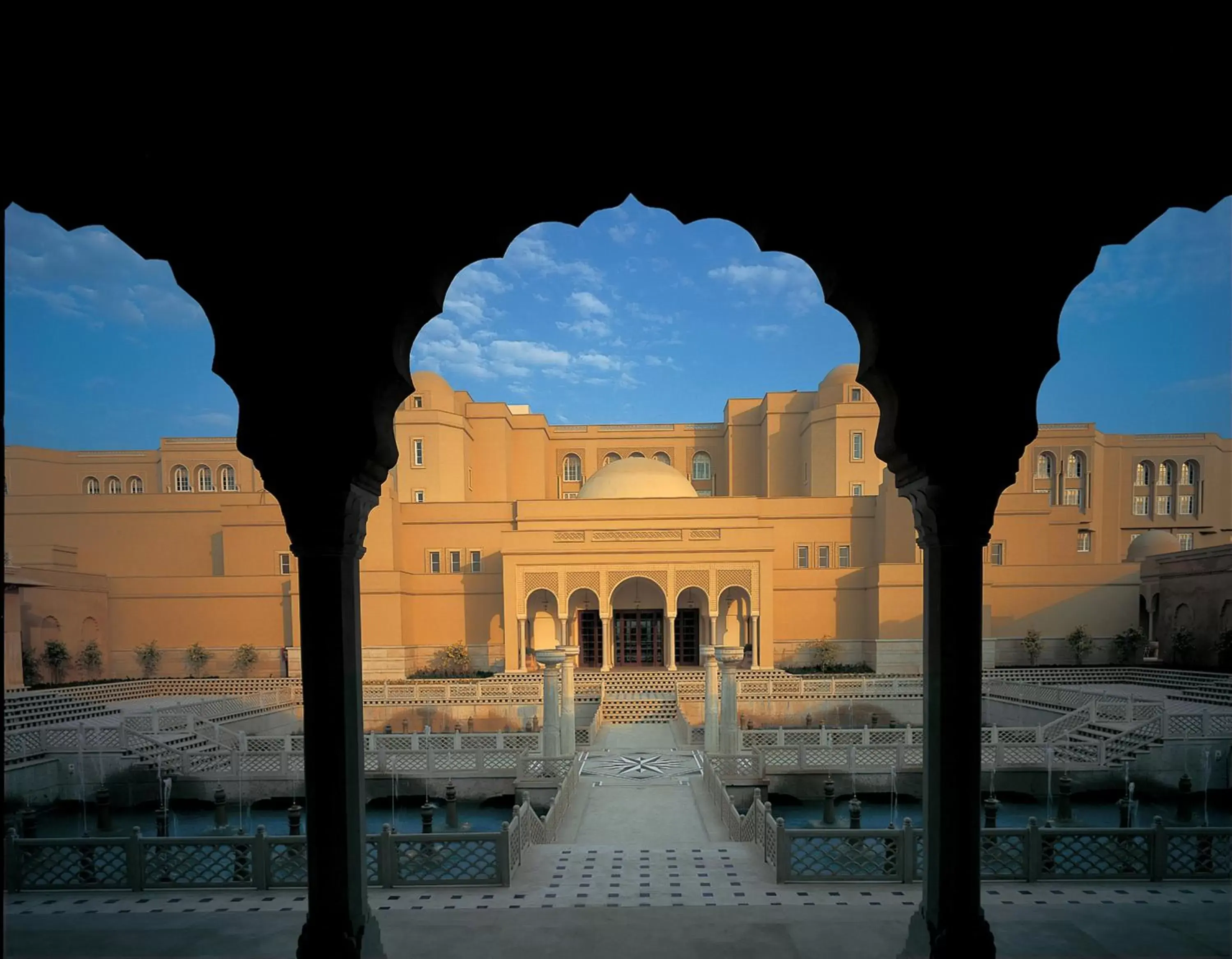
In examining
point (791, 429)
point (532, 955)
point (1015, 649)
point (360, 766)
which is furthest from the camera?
point (791, 429)

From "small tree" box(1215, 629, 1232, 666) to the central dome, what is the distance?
48.8 ft

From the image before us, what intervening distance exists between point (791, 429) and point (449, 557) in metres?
15.6

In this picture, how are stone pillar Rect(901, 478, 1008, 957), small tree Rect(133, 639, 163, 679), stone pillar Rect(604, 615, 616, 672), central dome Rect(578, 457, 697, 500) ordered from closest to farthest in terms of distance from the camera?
stone pillar Rect(901, 478, 1008, 957) → stone pillar Rect(604, 615, 616, 672) → small tree Rect(133, 639, 163, 679) → central dome Rect(578, 457, 697, 500)

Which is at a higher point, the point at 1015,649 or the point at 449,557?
the point at 449,557

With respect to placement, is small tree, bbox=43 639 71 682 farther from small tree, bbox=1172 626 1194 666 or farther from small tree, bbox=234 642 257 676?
small tree, bbox=1172 626 1194 666

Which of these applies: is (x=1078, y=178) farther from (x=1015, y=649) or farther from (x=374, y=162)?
(x=1015, y=649)

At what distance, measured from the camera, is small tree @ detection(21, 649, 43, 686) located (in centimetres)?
2245

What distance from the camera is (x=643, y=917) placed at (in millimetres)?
4547

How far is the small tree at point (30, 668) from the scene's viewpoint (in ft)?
73.7

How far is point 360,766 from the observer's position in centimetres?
318

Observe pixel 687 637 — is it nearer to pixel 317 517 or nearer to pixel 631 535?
pixel 631 535

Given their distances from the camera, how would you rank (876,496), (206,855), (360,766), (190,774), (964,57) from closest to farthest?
(964,57), (360,766), (206,855), (190,774), (876,496)

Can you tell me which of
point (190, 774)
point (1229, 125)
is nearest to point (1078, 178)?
point (1229, 125)

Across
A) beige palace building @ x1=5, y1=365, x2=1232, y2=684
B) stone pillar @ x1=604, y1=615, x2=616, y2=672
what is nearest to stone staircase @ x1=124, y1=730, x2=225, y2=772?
beige palace building @ x1=5, y1=365, x2=1232, y2=684
